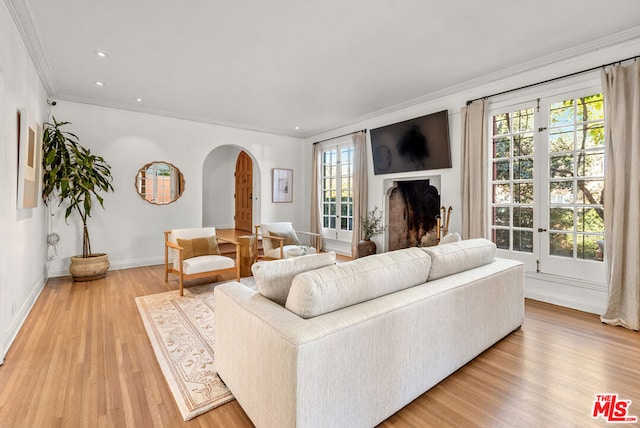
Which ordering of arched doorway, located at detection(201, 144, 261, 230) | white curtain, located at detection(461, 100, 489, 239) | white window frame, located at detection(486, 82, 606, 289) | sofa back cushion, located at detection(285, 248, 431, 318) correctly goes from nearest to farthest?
1. sofa back cushion, located at detection(285, 248, 431, 318)
2. white window frame, located at detection(486, 82, 606, 289)
3. white curtain, located at detection(461, 100, 489, 239)
4. arched doorway, located at detection(201, 144, 261, 230)

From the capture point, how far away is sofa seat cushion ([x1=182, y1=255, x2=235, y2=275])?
3.80 metres

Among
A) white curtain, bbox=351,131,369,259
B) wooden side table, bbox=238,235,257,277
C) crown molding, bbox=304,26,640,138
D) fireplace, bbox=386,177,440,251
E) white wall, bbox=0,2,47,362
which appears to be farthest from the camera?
white curtain, bbox=351,131,369,259

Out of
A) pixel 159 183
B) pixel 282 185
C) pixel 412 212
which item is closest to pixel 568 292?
pixel 412 212

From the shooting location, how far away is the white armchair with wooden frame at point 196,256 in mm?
3822

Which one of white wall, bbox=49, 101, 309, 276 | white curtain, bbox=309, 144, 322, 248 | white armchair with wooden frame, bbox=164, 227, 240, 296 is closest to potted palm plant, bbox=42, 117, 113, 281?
white wall, bbox=49, 101, 309, 276

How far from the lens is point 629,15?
8.70ft

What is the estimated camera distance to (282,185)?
23.4 feet

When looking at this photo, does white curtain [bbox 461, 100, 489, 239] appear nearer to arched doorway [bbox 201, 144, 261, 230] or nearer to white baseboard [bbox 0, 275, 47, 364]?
white baseboard [bbox 0, 275, 47, 364]

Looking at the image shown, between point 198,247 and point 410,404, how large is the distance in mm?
3310

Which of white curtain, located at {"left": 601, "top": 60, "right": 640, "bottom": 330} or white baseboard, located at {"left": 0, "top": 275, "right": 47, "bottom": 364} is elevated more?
white curtain, located at {"left": 601, "top": 60, "right": 640, "bottom": 330}

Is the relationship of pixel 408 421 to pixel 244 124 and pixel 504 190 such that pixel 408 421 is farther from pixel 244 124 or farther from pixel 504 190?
pixel 244 124

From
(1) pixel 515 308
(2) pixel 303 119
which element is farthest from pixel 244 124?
(1) pixel 515 308

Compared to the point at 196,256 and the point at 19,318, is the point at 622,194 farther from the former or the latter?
the point at 19,318

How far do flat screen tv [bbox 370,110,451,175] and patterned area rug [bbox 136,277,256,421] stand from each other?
3.57m
